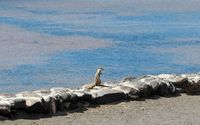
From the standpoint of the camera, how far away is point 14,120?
30.6 feet

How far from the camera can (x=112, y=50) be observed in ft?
75.4

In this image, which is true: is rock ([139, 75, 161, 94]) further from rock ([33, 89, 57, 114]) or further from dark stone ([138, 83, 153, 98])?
rock ([33, 89, 57, 114])

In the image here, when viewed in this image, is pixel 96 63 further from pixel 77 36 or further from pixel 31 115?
pixel 31 115

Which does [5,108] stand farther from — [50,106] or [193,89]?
[193,89]

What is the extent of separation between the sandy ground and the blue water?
5.00m

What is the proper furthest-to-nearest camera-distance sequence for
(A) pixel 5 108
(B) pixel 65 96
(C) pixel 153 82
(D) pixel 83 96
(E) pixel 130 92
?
(C) pixel 153 82 < (E) pixel 130 92 < (D) pixel 83 96 < (B) pixel 65 96 < (A) pixel 5 108

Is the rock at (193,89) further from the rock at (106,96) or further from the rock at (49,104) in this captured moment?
the rock at (49,104)

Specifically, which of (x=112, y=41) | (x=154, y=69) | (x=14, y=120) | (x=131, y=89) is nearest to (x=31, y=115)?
(x=14, y=120)

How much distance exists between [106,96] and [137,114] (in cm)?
81

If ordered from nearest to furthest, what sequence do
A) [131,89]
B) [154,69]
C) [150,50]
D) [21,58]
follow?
[131,89], [154,69], [21,58], [150,50]

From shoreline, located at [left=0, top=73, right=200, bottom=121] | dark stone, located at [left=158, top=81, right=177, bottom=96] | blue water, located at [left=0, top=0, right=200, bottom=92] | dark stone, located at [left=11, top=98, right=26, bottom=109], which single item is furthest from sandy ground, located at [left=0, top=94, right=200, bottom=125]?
blue water, located at [left=0, top=0, right=200, bottom=92]

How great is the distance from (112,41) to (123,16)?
38.8ft

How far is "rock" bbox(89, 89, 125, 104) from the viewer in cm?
1062

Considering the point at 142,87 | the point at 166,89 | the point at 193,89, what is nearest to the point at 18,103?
the point at 142,87
